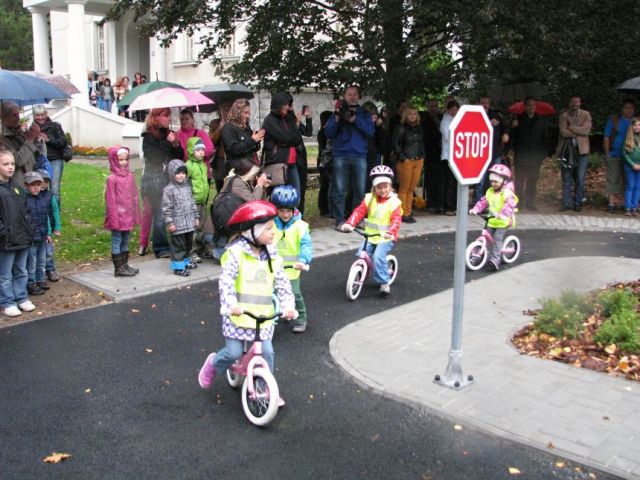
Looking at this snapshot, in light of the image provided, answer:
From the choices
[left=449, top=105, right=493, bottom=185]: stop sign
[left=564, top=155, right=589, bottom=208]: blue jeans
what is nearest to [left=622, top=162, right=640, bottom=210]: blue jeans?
[left=564, top=155, right=589, bottom=208]: blue jeans

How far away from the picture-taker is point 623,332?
224 inches

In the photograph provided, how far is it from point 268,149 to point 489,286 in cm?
400

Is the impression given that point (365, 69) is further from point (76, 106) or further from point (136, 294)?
point (76, 106)

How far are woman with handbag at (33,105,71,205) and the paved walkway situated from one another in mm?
1806

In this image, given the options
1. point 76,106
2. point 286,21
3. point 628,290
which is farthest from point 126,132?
point 628,290

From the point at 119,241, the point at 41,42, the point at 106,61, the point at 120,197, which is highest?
the point at 41,42

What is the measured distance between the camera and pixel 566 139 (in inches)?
525

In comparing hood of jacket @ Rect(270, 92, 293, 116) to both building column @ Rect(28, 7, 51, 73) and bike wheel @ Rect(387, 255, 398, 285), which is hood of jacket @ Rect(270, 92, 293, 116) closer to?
bike wheel @ Rect(387, 255, 398, 285)

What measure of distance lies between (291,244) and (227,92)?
24.4 feet

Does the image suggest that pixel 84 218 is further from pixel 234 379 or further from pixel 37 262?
pixel 234 379

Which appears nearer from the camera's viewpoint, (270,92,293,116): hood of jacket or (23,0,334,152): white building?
(270,92,293,116): hood of jacket

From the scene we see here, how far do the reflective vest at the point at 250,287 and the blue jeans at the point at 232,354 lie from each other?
163 mm

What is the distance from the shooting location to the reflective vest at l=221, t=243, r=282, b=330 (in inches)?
179

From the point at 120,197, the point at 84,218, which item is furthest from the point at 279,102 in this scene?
the point at 84,218
